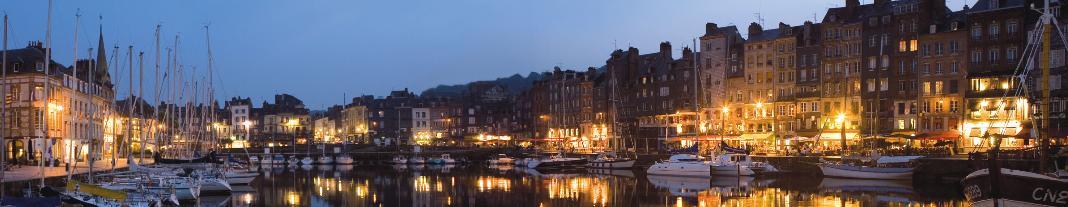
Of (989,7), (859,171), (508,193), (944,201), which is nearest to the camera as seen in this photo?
(944,201)

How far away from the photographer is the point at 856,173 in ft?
213

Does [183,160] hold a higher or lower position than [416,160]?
higher

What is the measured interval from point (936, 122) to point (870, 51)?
8931mm

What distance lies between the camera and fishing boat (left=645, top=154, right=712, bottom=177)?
7125 cm

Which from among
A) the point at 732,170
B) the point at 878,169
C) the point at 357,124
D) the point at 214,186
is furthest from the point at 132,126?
the point at 357,124

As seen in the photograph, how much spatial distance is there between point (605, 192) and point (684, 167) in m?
19.8

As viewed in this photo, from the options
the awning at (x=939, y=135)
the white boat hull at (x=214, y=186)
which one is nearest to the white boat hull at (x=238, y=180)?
the white boat hull at (x=214, y=186)

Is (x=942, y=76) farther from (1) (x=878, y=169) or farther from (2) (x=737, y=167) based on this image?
(2) (x=737, y=167)

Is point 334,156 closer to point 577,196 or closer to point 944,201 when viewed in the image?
point 577,196

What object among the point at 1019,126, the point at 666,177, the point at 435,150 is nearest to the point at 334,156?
the point at 435,150

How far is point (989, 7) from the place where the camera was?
79.5 meters

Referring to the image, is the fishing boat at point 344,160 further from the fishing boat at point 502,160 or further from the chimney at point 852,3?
the chimney at point 852,3

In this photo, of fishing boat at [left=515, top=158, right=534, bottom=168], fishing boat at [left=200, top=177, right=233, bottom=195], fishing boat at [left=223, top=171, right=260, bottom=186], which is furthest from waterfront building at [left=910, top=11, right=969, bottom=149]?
fishing boat at [left=200, top=177, right=233, bottom=195]

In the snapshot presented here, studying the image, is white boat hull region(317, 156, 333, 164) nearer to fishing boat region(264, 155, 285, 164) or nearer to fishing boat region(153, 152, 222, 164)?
fishing boat region(264, 155, 285, 164)
